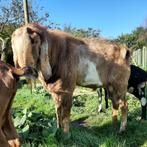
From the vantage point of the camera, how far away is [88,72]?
8844 millimetres

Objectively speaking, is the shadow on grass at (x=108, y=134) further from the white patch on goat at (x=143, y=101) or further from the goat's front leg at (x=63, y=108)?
the white patch on goat at (x=143, y=101)

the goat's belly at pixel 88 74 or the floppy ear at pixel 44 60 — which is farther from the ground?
the floppy ear at pixel 44 60

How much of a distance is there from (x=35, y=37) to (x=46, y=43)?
0.29 meters

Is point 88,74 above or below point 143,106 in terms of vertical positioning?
above

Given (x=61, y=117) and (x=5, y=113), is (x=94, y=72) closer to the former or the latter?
(x=61, y=117)

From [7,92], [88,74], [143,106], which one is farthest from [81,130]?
[7,92]

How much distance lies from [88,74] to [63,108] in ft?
2.69

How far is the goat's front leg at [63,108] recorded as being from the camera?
835cm

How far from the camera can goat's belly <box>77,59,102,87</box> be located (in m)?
8.75

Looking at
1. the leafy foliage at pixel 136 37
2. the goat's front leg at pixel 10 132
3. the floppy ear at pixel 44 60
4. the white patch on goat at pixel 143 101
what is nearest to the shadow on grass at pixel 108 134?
the white patch on goat at pixel 143 101

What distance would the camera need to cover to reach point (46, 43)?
7.95m

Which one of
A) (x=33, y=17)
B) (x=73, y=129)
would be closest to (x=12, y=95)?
(x=73, y=129)

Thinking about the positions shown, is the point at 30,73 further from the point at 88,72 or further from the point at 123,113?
the point at 123,113

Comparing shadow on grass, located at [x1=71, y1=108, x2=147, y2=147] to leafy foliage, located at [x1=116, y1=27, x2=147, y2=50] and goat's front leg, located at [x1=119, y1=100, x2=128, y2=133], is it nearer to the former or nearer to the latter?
goat's front leg, located at [x1=119, y1=100, x2=128, y2=133]
